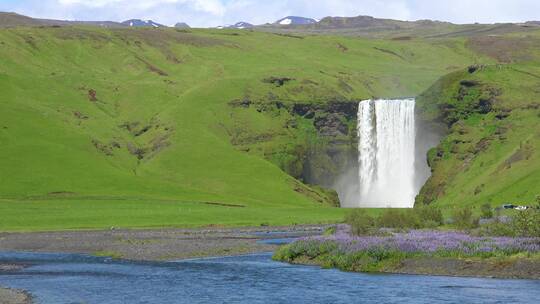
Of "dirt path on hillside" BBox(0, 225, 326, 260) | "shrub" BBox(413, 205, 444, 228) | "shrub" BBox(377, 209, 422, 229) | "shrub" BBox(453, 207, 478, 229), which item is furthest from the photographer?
"shrub" BBox(413, 205, 444, 228)

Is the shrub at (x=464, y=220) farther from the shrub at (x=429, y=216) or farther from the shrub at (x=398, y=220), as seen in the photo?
the shrub at (x=398, y=220)

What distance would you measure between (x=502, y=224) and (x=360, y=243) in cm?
1342

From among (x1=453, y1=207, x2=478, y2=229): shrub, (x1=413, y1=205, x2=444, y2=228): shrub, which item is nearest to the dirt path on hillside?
(x1=413, y1=205, x2=444, y2=228): shrub

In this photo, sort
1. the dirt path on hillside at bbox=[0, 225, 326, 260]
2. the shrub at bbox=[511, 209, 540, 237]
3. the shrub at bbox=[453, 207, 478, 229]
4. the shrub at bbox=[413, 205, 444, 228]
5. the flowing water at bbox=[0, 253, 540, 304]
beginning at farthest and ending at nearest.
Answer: the shrub at bbox=[413, 205, 444, 228] → the shrub at bbox=[453, 207, 478, 229] → the dirt path on hillside at bbox=[0, 225, 326, 260] → the shrub at bbox=[511, 209, 540, 237] → the flowing water at bbox=[0, 253, 540, 304]

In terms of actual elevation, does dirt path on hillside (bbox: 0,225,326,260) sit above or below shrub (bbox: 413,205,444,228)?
below

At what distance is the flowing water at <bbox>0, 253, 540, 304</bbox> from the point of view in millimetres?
56656

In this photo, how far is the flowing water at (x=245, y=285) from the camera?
5666 centimetres

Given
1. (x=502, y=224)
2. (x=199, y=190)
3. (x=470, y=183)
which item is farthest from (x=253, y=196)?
(x=502, y=224)

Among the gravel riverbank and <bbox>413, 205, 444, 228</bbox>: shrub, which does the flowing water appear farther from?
<bbox>413, 205, 444, 228</bbox>: shrub

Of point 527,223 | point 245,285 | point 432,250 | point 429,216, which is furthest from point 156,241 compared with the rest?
point 527,223

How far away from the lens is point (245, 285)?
210ft

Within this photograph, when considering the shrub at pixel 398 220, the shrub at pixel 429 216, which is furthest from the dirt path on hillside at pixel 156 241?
the shrub at pixel 429 216

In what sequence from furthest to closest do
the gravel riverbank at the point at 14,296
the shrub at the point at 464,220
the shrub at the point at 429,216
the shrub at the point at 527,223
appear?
the shrub at the point at 429,216 < the shrub at the point at 464,220 < the shrub at the point at 527,223 < the gravel riverbank at the point at 14,296

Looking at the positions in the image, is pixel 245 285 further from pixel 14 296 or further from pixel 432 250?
pixel 432 250
